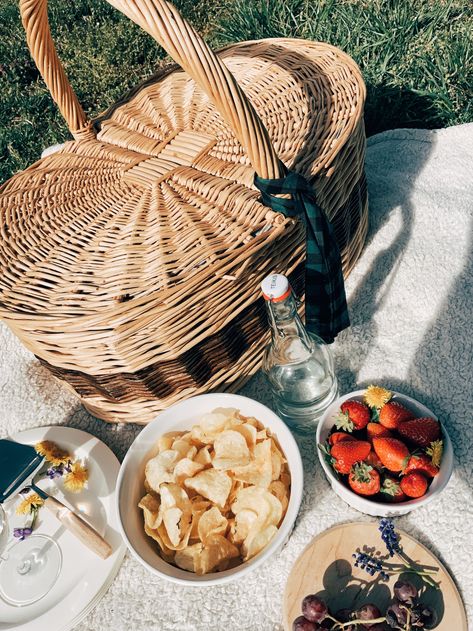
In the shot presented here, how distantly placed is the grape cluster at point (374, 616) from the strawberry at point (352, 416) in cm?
23

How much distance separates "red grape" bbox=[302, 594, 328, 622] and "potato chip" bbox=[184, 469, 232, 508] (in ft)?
0.58

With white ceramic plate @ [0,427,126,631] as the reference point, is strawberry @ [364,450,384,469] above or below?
below

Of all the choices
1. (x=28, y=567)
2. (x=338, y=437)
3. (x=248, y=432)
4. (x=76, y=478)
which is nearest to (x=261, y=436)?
(x=248, y=432)

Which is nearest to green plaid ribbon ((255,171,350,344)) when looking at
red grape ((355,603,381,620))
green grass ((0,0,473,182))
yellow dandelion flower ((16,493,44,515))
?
red grape ((355,603,381,620))

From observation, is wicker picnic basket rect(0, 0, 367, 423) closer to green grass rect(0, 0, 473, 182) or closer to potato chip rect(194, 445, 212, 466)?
potato chip rect(194, 445, 212, 466)

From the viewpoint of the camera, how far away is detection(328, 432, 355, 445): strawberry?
0.89m

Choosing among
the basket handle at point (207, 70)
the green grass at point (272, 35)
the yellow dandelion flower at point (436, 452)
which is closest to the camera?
the basket handle at point (207, 70)

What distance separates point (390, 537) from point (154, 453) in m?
0.38

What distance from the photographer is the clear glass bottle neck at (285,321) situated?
0.83m

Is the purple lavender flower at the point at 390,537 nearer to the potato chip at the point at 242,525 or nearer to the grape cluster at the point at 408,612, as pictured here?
the grape cluster at the point at 408,612

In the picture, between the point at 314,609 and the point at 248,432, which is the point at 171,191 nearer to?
the point at 248,432

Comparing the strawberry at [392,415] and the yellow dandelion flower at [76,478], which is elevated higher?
the yellow dandelion flower at [76,478]

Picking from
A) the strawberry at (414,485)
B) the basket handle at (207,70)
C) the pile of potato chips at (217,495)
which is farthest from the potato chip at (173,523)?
the basket handle at (207,70)

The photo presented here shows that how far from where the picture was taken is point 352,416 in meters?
0.91
